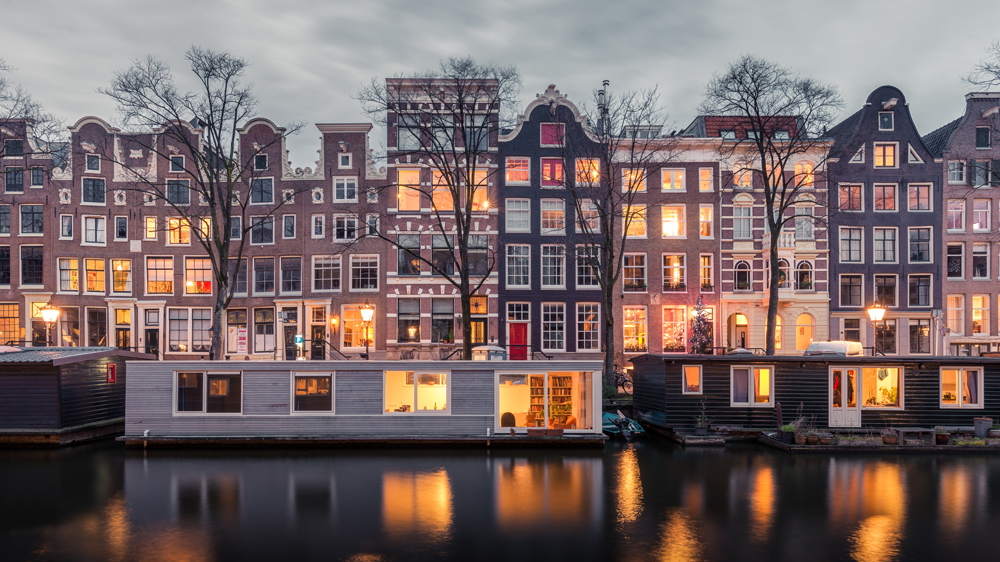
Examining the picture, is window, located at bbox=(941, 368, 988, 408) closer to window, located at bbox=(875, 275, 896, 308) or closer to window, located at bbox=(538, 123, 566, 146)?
window, located at bbox=(875, 275, 896, 308)

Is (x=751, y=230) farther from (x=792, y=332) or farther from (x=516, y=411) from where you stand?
(x=516, y=411)

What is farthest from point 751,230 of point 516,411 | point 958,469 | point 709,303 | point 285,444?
point 285,444

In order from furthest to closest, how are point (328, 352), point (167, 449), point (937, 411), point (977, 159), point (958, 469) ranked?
point (977, 159)
point (328, 352)
point (937, 411)
point (167, 449)
point (958, 469)

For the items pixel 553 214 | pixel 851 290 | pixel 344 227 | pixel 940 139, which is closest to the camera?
pixel 344 227

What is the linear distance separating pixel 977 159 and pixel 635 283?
24.1 metres

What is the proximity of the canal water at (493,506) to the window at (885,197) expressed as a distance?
22.2 metres

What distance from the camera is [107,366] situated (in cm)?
2481

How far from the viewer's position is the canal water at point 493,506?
1232cm

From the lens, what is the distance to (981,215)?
40406mm

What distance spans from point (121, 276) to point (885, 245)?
49120mm

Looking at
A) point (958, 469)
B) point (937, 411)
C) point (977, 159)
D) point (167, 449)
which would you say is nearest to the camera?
point (958, 469)

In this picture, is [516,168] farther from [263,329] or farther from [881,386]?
[881,386]

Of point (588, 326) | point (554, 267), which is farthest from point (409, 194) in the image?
point (588, 326)

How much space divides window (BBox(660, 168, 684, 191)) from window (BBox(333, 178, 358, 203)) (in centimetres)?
1932
